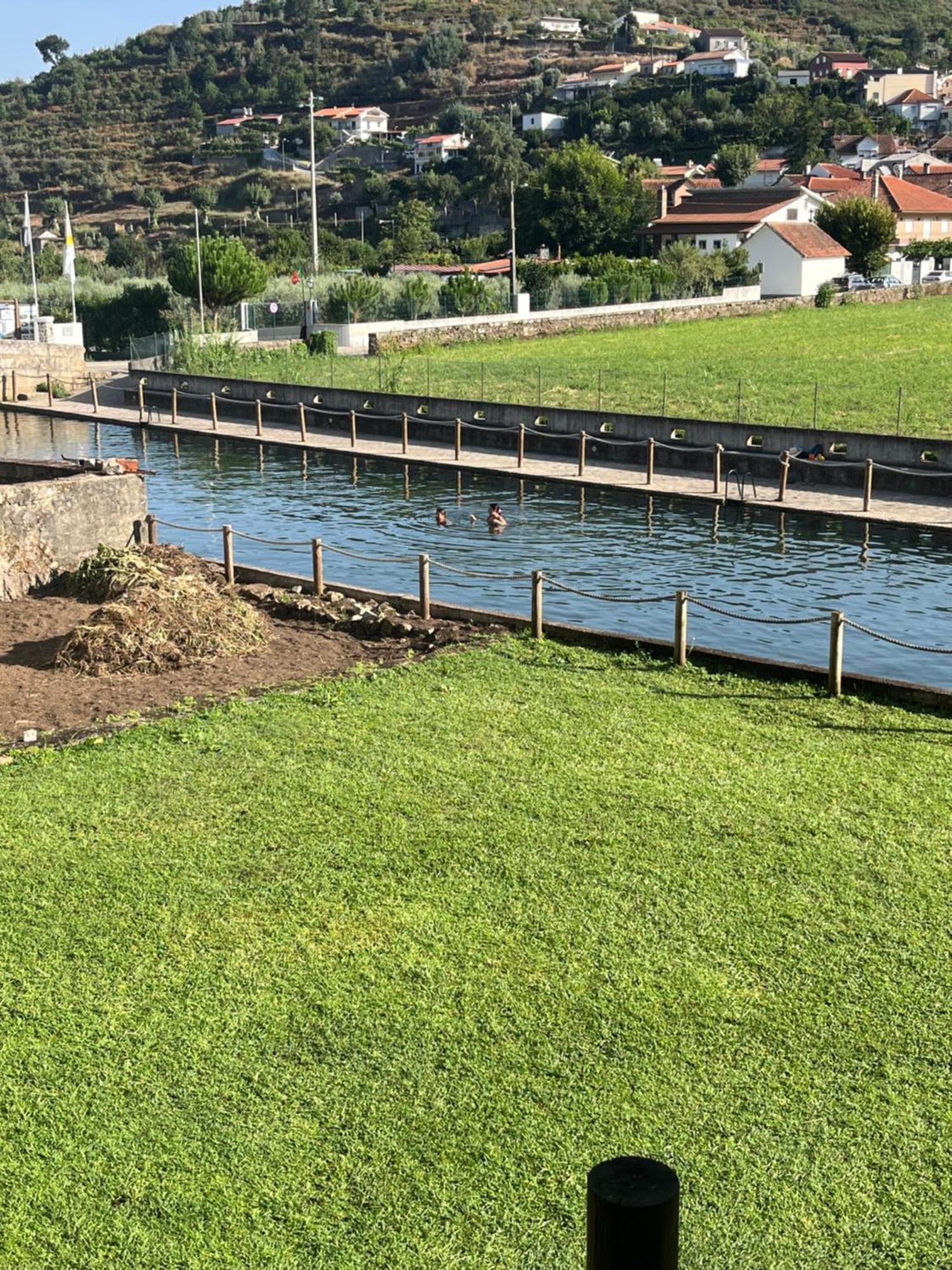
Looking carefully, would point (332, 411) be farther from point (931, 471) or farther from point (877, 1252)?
point (877, 1252)

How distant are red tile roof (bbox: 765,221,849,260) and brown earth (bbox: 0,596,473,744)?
241 feet

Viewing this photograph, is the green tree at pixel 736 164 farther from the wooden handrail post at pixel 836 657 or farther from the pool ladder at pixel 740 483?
the wooden handrail post at pixel 836 657

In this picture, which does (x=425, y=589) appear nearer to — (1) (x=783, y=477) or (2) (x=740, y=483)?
(1) (x=783, y=477)

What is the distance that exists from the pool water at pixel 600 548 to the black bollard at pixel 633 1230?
15093 millimetres

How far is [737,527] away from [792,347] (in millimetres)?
30415

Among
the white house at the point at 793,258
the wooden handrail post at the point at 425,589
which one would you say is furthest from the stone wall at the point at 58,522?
the white house at the point at 793,258

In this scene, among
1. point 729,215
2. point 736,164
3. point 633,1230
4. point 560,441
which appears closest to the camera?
point 633,1230

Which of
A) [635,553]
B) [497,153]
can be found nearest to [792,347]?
[635,553]

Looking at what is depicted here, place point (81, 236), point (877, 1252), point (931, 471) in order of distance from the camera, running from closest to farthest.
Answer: point (877, 1252)
point (931, 471)
point (81, 236)

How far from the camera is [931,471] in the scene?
3130cm

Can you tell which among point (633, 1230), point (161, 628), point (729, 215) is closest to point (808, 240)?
point (729, 215)

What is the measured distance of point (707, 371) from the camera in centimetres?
4884

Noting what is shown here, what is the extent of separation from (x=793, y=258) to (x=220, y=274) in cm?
3882

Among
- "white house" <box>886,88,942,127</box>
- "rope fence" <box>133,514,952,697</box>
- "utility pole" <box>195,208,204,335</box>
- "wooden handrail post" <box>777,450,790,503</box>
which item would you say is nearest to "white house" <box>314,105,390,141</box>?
"white house" <box>886,88,942,127</box>
